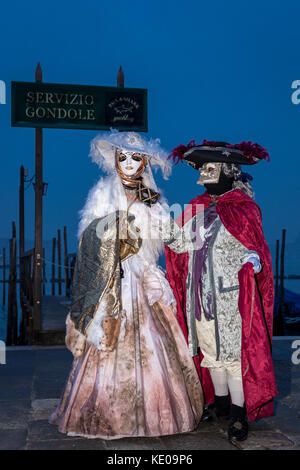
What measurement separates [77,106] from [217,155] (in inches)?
153

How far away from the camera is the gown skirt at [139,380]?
10.7ft

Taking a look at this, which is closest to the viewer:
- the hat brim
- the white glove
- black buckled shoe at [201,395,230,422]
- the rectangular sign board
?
the white glove

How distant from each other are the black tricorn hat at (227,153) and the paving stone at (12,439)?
2121 mm

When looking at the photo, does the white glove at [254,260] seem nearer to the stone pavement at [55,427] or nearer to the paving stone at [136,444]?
the stone pavement at [55,427]

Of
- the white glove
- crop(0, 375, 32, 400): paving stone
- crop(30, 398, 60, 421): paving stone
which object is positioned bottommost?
crop(0, 375, 32, 400): paving stone

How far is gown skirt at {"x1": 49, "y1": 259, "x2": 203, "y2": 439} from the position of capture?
10.7 ft

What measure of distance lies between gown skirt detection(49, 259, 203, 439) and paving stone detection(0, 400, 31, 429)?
0.42 m

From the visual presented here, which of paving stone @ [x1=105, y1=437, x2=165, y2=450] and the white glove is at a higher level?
the white glove

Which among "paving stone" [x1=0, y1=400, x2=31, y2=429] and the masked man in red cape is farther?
"paving stone" [x1=0, y1=400, x2=31, y2=429]

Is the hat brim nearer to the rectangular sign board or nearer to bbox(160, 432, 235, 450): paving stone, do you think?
bbox(160, 432, 235, 450): paving stone

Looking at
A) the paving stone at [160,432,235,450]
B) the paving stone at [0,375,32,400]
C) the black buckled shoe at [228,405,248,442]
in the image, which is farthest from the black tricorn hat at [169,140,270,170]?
the paving stone at [0,375,32,400]

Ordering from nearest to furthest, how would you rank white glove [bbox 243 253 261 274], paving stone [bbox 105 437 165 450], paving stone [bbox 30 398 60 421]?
paving stone [bbox 105 437 165 450] < white glove [bbox 243 253 261 274] < paving stone [bbox 30 398 60 421]


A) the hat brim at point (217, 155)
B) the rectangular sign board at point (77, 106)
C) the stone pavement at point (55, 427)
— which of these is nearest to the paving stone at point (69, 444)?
the stone pavement at point (55, 427)
